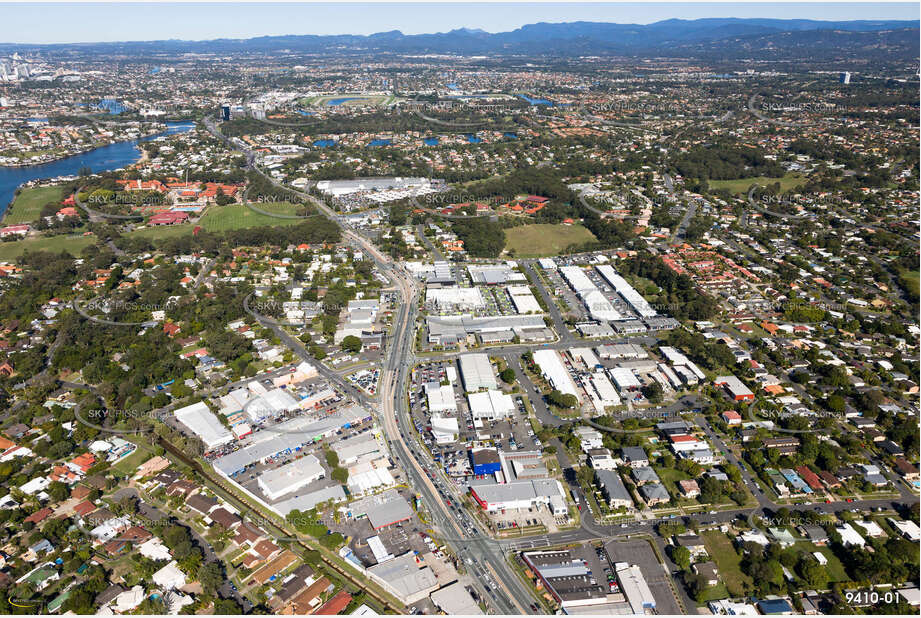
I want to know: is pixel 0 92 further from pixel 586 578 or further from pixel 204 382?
pixel 586 578

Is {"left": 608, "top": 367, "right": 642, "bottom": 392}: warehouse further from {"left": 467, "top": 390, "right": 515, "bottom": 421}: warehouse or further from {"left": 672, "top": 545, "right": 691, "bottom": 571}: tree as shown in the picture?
{"left": 672, "top": 545, "right": 691, "bottom": 571}: tree

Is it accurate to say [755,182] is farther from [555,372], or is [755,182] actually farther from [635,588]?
[635,588]

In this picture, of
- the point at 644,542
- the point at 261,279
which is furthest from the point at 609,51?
the point at 644,542

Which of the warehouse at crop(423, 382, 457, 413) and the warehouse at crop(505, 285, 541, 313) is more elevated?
the warehouse at crop(505, 285, 541, 313)

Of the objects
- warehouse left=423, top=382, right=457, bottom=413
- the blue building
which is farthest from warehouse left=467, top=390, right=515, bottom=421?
the blue building

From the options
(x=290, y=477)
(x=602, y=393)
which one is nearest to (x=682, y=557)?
(x=602, y=393)
